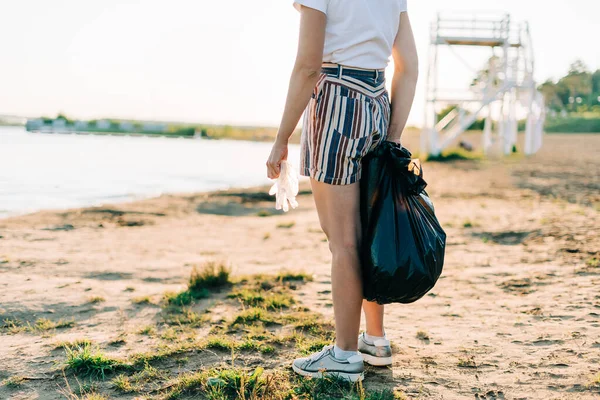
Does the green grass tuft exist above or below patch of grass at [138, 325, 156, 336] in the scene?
above

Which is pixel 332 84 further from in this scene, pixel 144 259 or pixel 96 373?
pixel 144 259

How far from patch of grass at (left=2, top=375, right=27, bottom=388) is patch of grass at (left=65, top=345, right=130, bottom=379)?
0.73 feet

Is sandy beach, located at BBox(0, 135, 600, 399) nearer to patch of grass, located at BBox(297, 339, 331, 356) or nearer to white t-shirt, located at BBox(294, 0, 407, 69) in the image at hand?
patch of grass, located at BBox(297, 339, 331, 356)

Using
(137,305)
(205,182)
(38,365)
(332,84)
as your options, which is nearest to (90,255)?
(137,305)

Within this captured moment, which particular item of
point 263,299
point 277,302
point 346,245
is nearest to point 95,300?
point 263,299

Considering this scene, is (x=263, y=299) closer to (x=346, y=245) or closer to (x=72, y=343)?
(x=72, y=343)

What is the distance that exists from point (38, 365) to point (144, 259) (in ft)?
10.9

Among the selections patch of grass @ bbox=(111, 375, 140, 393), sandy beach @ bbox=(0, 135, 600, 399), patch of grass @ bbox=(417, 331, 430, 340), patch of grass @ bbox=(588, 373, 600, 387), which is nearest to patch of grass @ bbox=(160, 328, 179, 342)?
sandy beach @ bbox=(0, 135, 600, 399)

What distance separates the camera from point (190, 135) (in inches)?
2707

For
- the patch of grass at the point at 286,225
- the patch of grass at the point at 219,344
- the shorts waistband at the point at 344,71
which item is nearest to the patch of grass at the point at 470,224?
the patch of grass at the point at 286,225

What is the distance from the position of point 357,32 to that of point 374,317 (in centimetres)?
149

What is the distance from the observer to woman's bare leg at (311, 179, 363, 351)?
2.65 metres

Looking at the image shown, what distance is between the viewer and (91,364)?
2.97 metres

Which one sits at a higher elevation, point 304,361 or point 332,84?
point 332,84
